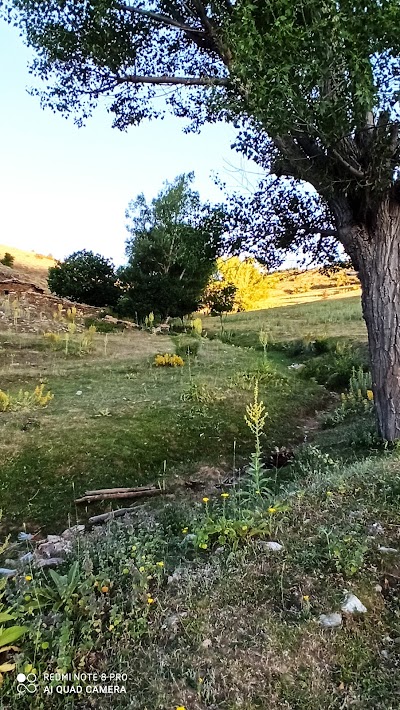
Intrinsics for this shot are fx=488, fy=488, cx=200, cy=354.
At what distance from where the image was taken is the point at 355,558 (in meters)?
3.17

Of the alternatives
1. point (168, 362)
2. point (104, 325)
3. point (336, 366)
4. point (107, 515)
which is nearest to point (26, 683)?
point (107, 515)

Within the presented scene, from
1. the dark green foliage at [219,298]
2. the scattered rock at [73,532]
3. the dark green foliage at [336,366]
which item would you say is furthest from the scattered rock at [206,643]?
the dark green foliage at [219,298]

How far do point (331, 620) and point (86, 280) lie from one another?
23.2 m

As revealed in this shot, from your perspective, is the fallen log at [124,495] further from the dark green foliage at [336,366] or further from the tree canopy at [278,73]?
the dark green foliage at [336,366]

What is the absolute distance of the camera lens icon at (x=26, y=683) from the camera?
7.95ft

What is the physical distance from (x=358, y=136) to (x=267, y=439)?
14.8ft

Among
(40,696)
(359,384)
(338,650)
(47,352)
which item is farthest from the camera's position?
(47,352)

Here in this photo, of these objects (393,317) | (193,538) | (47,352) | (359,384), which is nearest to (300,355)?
(359,384)

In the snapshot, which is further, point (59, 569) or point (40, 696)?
point (59, 569)

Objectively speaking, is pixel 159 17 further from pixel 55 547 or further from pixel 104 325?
pixel 104 325

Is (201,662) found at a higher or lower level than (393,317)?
lower

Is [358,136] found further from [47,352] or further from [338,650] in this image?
[47,352]

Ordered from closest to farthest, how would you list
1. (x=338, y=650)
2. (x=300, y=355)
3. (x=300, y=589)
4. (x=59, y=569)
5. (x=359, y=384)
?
1. (x=338, y=650)
2. (x=300, y=589)
3. (x=59, y=569)
4. (x=359, y=384)
5. (x=300, y=355)

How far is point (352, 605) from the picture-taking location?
9.46ft
